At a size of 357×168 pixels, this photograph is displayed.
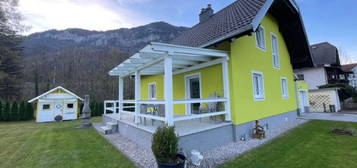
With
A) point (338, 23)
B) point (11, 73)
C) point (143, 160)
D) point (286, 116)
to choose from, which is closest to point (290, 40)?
point (286, 116)

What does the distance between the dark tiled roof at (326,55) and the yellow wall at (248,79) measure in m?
15.0

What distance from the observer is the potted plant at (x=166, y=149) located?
122 inches

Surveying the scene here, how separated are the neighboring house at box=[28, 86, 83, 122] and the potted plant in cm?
1627

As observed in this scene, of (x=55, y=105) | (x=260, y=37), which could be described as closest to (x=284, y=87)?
(x=260, y=37)

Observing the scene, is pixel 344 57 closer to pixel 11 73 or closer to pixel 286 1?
pixel 286 1

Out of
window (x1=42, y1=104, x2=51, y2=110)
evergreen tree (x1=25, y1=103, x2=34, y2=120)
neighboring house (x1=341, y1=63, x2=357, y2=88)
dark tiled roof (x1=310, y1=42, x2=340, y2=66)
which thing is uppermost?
dark tiled roof (x1=310, y1=42, x2=340, y2=66)

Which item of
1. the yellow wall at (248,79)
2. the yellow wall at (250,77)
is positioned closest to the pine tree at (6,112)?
the yellow wall at (248,79)

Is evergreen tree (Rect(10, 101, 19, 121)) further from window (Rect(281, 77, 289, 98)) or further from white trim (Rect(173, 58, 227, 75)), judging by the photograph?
window (Rect(281, 77, 289, 98))

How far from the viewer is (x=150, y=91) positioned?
1169cm

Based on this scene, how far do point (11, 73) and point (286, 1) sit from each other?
2849 cm

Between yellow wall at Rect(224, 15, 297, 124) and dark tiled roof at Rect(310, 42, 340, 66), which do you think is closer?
yellow wall at Rect(224, 15, 297, 124)

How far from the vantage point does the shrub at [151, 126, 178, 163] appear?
10.3ft

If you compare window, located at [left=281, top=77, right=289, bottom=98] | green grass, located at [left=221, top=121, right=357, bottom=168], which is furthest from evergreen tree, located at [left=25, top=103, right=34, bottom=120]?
window, located at [left=281, top=77, right=289, bottom=98]

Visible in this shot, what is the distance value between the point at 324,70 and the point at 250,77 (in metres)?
19.6
